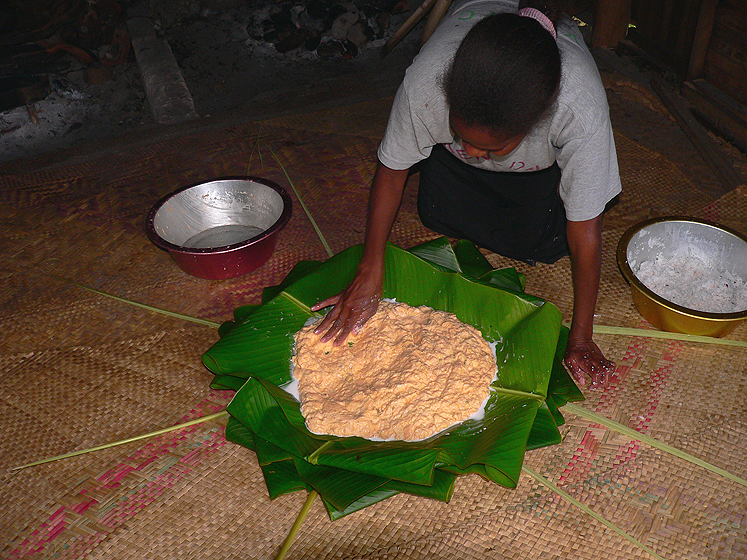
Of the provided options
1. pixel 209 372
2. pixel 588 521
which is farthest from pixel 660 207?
pixel 209 372

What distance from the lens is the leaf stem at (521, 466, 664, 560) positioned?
1.27m

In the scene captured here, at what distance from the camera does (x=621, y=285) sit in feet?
6.38

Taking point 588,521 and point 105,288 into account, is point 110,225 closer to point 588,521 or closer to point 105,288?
point 105,288

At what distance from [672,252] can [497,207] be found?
0.61 m

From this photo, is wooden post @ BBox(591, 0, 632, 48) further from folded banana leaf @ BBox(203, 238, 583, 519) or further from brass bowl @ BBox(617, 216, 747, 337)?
folded banana leaf @ BBox(203, 238, 583, 519)

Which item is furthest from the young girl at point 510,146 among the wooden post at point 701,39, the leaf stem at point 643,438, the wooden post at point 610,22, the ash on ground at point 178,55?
the ash on ground at point 178,55

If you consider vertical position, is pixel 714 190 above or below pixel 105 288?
above

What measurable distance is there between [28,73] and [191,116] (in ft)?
5.54

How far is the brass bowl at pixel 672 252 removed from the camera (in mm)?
1651

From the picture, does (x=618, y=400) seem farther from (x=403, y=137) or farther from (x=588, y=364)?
(x=403, y=137)

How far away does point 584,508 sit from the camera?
1.35m

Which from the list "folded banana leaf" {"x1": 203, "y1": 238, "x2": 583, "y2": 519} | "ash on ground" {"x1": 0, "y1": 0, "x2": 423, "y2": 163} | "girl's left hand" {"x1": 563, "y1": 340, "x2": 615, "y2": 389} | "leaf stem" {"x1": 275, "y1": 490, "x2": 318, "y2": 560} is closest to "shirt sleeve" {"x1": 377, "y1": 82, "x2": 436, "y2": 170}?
"folded banana leaf" {"x1": 203, "y1": 238, "x2": 583, "y2": 519}

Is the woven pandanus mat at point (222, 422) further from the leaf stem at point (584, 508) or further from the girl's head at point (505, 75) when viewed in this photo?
the girl's head at point (505, 75)

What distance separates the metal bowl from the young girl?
0.44 metres
